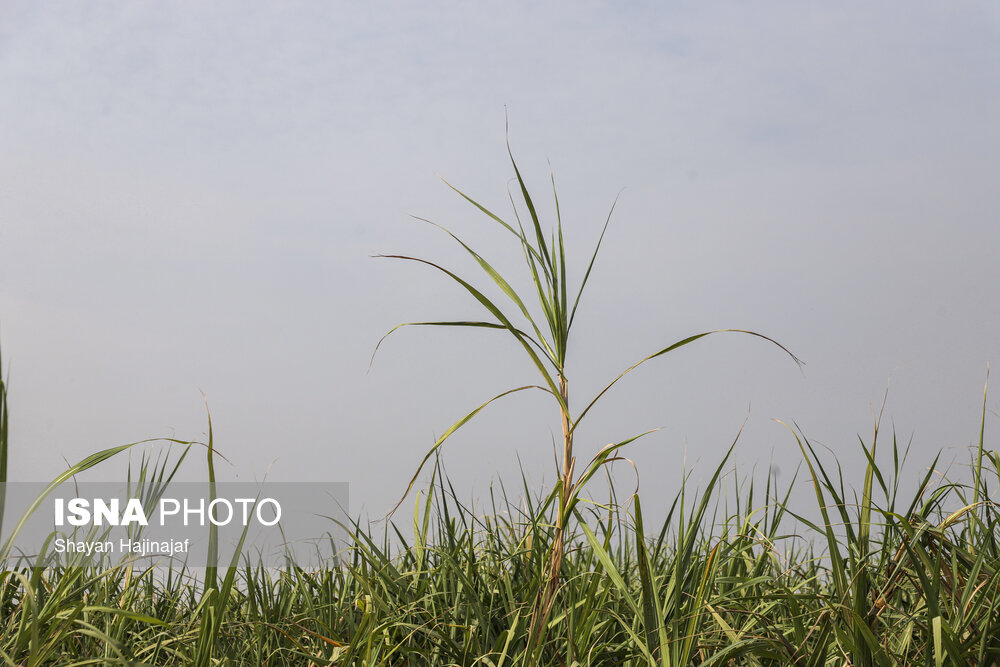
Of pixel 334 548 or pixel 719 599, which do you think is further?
pixel 334 548

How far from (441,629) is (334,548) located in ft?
3.29

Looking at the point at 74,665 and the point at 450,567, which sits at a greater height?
the point at 450,567

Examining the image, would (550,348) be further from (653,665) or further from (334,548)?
(334,548)

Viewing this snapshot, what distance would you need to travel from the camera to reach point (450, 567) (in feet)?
7.52


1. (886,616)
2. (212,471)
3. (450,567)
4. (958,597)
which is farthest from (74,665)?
(958,597)

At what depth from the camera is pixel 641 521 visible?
4.83 ft

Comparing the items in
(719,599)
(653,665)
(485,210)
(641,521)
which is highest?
(485,210)

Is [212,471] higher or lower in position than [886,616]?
higher

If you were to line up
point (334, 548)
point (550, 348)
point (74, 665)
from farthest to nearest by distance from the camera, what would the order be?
point (334, 548)
point (550, 348)
point (74, 665)

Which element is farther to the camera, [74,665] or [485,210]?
[485,210]

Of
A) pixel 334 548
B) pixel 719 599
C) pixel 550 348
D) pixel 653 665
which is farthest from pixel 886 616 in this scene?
pixel 334 548

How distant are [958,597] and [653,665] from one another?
33.5 inches

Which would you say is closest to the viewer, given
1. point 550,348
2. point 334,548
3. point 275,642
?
point 550,348

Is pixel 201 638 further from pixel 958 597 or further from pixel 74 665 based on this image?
pixel 958 597
